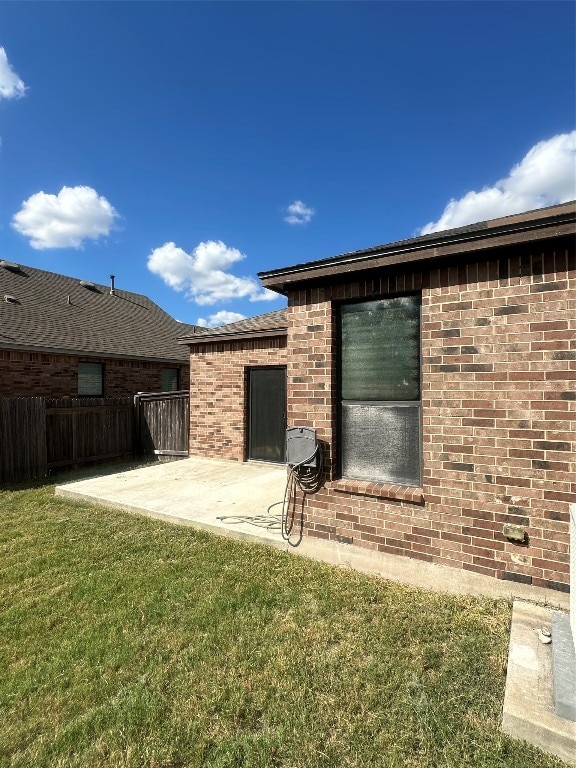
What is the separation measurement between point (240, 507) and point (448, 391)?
346cm

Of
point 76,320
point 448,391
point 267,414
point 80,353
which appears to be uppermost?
point 76,320

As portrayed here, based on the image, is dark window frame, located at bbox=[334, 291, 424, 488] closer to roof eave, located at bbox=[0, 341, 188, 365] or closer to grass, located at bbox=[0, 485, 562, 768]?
grass, located at bbox=[0, 485, 562, 768]

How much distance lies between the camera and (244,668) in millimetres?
2518

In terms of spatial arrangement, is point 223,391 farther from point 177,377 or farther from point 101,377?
point 177,377

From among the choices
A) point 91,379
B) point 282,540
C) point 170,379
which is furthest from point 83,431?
point 282,540

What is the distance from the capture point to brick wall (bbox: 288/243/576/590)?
295 centimetres

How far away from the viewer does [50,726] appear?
213cm

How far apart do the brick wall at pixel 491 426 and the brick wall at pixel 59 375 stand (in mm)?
10841

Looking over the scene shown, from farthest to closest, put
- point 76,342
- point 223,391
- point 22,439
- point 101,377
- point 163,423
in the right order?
point 101,377, point 76,342, point 163,423, point 223,391, point 22,439

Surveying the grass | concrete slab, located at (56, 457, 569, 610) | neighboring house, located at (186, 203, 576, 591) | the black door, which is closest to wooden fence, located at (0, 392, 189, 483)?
concrete slab, located at (56, 457, 569, 610)

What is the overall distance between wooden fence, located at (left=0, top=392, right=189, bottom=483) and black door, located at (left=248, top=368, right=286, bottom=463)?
2.22 m

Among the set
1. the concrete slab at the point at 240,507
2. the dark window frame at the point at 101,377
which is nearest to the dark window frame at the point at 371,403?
the concrete slab at the point at 240,507

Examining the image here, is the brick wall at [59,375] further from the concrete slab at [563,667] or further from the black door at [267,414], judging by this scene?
the concrete slab at [563,667]

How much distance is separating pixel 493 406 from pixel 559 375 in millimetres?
512
